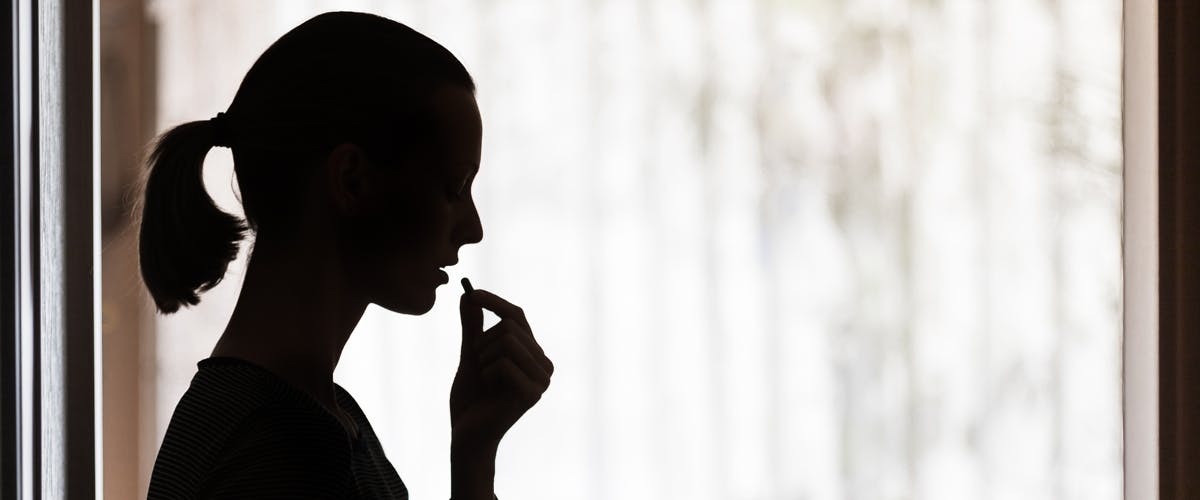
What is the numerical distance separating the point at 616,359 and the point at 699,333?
13 cm

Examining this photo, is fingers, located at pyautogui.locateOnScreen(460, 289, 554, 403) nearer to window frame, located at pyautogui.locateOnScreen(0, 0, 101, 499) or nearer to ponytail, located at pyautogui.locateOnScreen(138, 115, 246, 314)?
ponytail, located at pyautogui.locateOnScreen(138, 115, 246, 314)

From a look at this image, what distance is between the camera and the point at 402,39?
54cm

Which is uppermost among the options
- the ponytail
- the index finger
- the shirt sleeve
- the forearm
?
the ponytail

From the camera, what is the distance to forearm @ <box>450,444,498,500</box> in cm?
57

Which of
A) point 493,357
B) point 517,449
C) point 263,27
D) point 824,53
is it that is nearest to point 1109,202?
point 824,53

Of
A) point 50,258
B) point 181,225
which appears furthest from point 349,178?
point 50,258

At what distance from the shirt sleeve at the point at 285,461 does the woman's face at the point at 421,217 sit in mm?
103

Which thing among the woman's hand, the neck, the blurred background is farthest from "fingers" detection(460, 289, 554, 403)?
the blurred background

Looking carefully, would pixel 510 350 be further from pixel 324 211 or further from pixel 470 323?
pixel 324 211

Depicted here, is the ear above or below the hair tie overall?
below

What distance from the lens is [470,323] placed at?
635 millimetres

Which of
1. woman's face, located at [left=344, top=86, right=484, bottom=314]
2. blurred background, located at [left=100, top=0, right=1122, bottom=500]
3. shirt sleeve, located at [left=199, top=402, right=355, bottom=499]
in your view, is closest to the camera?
shirt sleeve, located at [left=199, top=402, right=355, bottom=499]

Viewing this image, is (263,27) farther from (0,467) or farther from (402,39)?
(402,39)

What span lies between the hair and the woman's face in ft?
0.04
